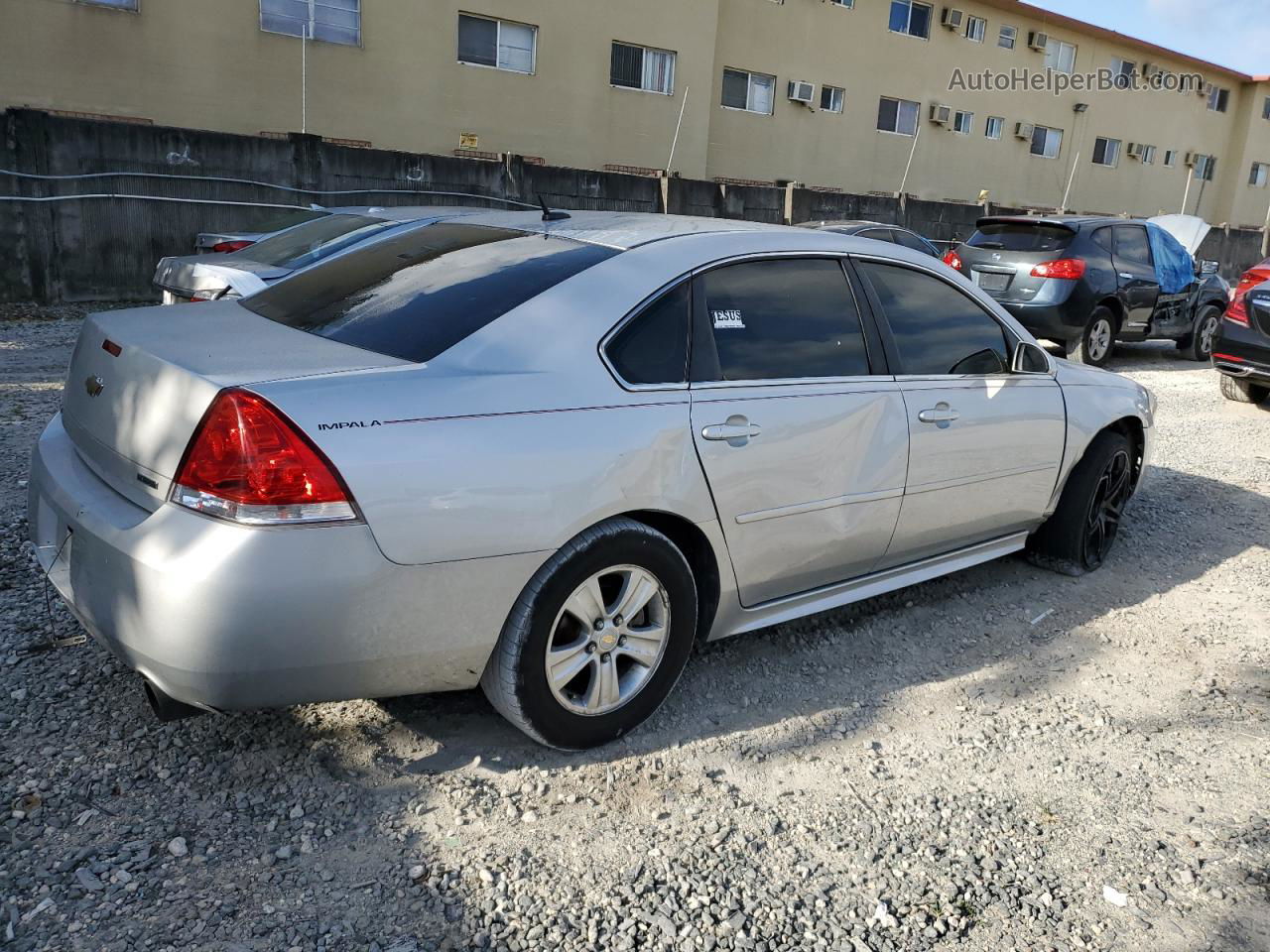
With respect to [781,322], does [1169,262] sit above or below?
below

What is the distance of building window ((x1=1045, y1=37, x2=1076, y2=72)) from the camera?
1161 inches

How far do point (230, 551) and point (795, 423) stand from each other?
6.05 feet

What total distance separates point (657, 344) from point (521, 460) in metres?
0.70

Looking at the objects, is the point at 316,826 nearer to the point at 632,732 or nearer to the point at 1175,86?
the point at 632,732

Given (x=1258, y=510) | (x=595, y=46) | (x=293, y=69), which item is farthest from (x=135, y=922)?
(x=595, y=46)

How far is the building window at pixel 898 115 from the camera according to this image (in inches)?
1015

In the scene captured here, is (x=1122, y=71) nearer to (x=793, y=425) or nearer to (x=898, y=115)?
(x=898, y=115)

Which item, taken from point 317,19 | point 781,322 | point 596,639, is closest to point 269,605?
point 596,639

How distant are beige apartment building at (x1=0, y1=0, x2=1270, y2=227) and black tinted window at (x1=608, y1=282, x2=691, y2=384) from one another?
49.7 feet

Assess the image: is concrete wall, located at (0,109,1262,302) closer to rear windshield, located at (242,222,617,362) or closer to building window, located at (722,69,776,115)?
building window, located at (722,69,776,115)

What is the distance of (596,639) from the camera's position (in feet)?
9.98

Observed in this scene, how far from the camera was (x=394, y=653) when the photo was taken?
8.82 feet

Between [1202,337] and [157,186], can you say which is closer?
[157,186]

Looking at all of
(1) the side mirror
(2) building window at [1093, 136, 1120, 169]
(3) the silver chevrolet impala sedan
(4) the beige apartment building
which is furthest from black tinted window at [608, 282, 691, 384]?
(2) building window at [1093, 136, 1120, 169]
